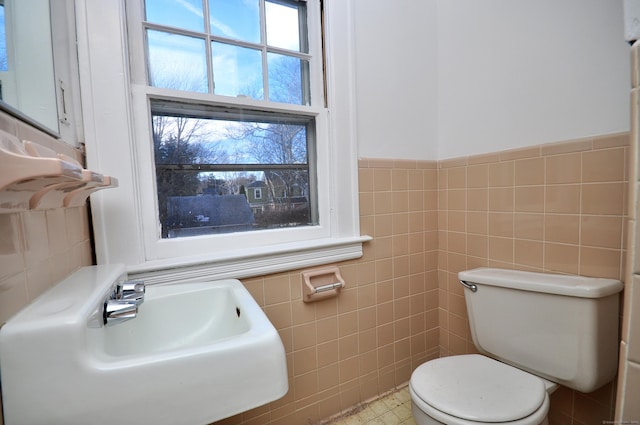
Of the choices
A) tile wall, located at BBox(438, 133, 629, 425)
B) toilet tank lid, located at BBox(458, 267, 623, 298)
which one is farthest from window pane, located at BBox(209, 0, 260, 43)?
toilet tank lid, located at BBox(458, 267, 623, 298)

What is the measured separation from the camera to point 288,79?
4.05ft

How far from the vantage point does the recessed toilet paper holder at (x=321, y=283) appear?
47.0 inches

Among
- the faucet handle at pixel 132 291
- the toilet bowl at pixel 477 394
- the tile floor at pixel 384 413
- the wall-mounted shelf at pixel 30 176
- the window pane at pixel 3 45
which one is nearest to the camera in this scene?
the wall-mounted shelf at pixel 30 176

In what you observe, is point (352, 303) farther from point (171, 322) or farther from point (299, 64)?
point (299, 64)

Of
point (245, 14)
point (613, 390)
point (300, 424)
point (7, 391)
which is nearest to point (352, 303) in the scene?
point (300, 424)

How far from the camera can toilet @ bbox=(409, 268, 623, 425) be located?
852mm

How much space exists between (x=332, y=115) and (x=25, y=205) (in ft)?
3.44

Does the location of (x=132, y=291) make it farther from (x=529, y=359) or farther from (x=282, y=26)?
(x=529, y=359)

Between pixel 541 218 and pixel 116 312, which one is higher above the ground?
pixel 541 218

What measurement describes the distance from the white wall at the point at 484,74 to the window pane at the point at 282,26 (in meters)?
0.29

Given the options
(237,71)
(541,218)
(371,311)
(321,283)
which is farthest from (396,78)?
(371,311)

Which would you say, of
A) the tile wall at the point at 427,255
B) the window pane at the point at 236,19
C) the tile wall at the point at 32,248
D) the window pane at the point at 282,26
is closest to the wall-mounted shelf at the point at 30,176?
the tile wall at the point at 32,248

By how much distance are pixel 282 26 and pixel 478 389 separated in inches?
62.9

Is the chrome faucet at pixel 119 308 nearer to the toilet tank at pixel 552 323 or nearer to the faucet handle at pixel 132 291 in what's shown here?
the faucet handle at pixel 132 291
